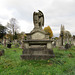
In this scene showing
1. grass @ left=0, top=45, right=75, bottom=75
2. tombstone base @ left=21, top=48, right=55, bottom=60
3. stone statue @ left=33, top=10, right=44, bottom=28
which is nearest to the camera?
grass @ left=0, top=45, right=75, bottom=75

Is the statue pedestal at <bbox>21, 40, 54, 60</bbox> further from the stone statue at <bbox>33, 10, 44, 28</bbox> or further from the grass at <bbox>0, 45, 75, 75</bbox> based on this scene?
the stone statue at <bbox>33, 10, 44, 28</bbox>

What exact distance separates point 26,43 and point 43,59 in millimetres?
1819

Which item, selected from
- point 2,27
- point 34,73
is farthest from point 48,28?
point 34,73

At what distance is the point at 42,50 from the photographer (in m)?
5.20

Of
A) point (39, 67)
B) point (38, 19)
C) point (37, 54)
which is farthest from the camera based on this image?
point (38, 19)

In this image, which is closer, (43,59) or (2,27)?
(43,59)

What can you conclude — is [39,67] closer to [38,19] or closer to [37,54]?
[37,54]

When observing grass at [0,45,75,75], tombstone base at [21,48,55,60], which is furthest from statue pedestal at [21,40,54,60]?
grass at [0,45,75,75]

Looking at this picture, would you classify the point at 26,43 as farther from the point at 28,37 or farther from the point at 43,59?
the point at 43,59

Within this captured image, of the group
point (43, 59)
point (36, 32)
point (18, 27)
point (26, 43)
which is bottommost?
point (43, 59)

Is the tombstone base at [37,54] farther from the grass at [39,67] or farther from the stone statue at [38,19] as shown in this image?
the stone statue at [38,19]

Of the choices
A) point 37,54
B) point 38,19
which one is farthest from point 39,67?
point 38,19

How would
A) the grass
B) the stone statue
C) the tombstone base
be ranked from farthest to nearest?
1. the stone statue
2. the tombstone base
3. the grass

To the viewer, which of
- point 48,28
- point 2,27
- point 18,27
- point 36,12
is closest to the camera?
point 36,12
